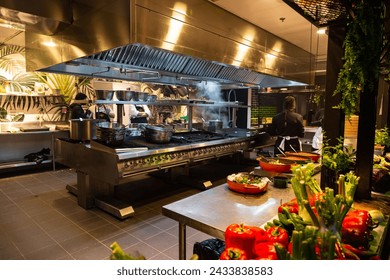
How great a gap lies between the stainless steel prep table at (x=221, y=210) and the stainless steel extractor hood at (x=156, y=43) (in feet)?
4.84

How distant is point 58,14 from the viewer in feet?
9.46

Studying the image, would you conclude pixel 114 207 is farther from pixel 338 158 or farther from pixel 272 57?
pixel 272 57

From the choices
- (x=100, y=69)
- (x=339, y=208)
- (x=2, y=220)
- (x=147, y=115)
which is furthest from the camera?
(x=147, y=115)

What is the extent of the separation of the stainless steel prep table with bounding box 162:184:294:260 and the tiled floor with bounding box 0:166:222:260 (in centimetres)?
113

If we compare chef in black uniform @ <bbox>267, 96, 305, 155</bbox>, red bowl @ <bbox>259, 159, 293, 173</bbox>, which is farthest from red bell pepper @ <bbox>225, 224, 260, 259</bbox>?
chef in black uniform @ <bbox>267, 96, 305, 155</bbox>

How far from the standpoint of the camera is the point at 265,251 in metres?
0.88

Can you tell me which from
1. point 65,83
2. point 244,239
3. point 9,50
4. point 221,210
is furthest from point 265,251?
point 9,50

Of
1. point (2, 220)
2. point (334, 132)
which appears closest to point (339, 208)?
point (334, 132)

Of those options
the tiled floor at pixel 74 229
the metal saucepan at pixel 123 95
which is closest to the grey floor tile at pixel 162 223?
the tiled floor at pixel 74 229

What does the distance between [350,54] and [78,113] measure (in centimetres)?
566

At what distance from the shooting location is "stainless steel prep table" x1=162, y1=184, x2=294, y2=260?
51.9 inches

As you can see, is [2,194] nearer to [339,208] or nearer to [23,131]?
[23,131]

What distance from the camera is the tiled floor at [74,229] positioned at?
254cm

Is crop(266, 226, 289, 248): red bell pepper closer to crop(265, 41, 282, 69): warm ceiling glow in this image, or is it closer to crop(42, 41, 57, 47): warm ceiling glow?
crop(42, 41, 57, 47): warm ceiling glow
